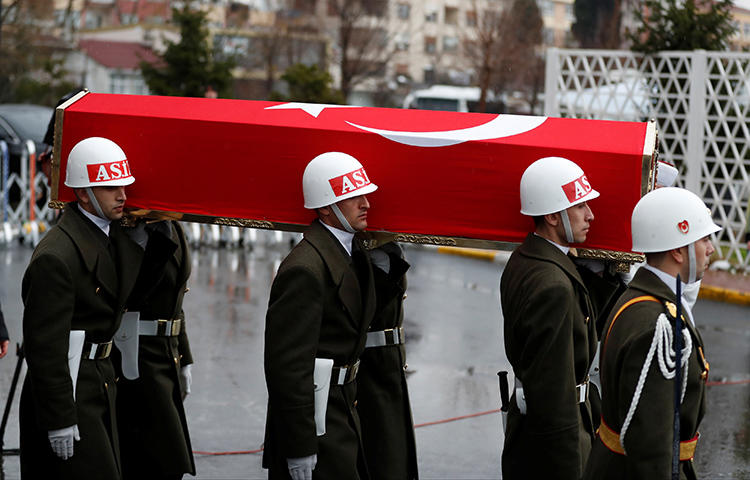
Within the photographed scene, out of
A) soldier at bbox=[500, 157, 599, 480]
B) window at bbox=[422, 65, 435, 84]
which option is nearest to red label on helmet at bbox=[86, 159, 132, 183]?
soldier at bbox=[500, 157, 599, 480]

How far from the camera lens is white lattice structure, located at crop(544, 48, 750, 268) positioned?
14227 mm

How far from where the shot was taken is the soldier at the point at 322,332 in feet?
15.1

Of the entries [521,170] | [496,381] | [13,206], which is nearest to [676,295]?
[521,170]

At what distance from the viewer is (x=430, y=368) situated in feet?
30.9

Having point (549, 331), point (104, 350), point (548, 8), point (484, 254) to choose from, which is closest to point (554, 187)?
point (549, 331)

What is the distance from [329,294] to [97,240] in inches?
44.6

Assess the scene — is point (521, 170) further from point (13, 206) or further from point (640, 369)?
point (13, 206)

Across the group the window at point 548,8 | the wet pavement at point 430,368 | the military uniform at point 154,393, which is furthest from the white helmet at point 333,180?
the window at point 548,8

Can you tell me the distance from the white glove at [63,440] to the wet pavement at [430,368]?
1.75 m

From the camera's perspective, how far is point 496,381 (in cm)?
898

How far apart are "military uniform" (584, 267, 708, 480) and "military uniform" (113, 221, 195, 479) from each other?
2449mm

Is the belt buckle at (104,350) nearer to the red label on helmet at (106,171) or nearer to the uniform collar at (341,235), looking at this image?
the red label on helmet at (106,171)

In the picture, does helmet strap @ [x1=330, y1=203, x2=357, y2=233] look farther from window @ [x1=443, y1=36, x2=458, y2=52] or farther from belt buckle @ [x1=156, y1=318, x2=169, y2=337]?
window @ [x1=443, y1=36, x2=458, y2=52]

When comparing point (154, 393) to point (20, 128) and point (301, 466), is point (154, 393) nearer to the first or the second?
point (301, 466)
